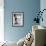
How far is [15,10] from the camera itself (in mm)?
5801

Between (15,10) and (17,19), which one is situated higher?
(15,10)

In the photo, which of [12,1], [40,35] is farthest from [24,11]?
[40,35]

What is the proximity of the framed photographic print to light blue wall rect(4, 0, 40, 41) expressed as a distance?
13cm

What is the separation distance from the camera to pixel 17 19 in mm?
5832

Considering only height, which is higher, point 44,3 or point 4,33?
point 44,3

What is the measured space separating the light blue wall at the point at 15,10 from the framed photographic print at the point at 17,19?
0.13m

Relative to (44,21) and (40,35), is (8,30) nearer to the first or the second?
(44,21)

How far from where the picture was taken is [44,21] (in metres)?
4.98

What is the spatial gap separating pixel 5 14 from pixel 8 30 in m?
0.69

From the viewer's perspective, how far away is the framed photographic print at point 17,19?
5.80 metres

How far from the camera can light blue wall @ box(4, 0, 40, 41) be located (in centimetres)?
576

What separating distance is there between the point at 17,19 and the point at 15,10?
0.40m

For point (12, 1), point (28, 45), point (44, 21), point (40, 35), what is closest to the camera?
point (40, 35)

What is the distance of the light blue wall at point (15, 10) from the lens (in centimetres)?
576
